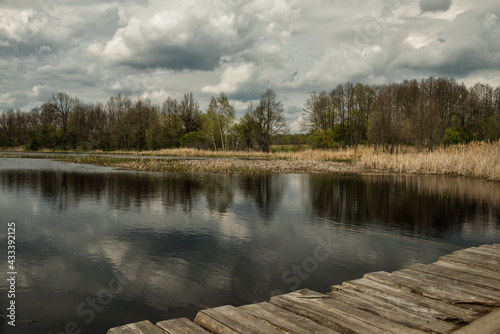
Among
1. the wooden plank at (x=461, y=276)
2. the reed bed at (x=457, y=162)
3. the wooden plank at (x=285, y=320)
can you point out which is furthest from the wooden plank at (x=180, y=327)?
the reed bed at (x=457, y=162)

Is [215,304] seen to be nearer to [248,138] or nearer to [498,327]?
[498,327]

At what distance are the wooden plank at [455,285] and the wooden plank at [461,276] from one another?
0.08 meters

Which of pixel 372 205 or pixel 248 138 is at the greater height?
pixel 248 138

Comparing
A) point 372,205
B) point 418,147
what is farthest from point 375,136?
point 372,205

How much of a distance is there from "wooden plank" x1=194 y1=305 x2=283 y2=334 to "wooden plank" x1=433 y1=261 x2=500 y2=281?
3.68 m

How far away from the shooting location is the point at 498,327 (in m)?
3.52

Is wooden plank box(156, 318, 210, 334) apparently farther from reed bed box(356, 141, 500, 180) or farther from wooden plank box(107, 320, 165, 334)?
reed bed box(356, 141, 500, 180)

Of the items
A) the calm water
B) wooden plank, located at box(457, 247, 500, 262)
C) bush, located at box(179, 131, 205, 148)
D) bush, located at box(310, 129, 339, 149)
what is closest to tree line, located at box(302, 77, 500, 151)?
bush, located at box(310, 129, 339, 149)

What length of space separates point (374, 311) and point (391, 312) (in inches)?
7.1

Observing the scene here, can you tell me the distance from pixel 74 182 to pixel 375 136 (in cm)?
3046

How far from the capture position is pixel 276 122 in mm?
60188

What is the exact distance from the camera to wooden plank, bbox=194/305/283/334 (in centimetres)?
340

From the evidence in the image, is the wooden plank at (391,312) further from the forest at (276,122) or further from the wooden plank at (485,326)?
the forest at (276,122)

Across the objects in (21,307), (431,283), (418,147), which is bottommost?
(21,307)
